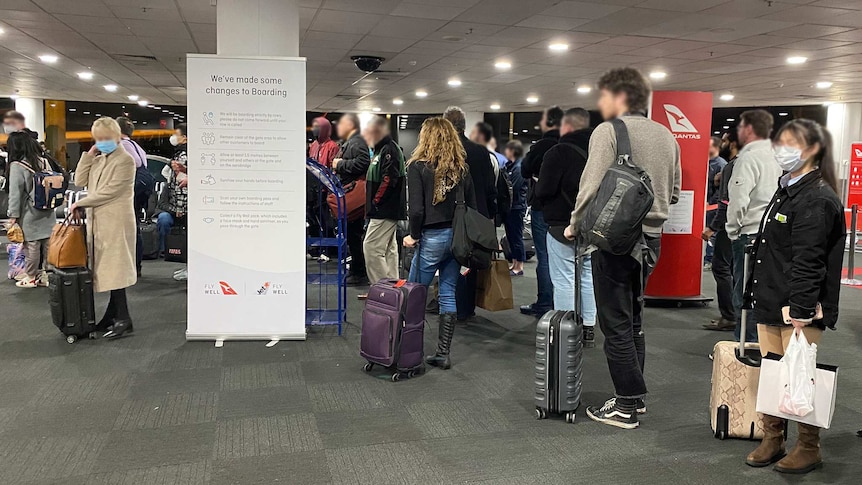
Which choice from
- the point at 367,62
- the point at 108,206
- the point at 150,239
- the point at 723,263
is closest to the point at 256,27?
the point at 108,206

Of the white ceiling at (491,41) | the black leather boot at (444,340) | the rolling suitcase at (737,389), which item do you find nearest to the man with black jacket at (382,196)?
the black leather boot at (444,340)

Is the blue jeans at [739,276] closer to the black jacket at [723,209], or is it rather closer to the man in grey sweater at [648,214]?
the black jacket at [723,209]

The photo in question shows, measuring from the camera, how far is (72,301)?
3994 millimetres

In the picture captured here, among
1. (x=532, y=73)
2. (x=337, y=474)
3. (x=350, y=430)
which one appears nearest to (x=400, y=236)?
(x=350, y=430)

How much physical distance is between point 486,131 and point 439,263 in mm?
1331

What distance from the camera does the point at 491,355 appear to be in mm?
3963

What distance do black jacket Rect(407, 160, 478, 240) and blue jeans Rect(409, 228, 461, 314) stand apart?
0.07 metres

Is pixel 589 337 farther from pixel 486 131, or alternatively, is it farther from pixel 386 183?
pixel 386 183

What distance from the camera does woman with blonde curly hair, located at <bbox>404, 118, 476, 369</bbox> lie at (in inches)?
136

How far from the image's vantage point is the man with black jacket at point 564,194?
381 centimetres

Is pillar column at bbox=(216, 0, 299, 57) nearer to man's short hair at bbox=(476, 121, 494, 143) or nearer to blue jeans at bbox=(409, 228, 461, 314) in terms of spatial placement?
man's short hair at bbox=(476, 121, 494, 143)

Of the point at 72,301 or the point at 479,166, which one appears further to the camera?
the point at 72,301

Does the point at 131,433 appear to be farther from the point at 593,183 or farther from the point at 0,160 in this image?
the point at 0,160

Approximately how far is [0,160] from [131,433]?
8856 millimetres
